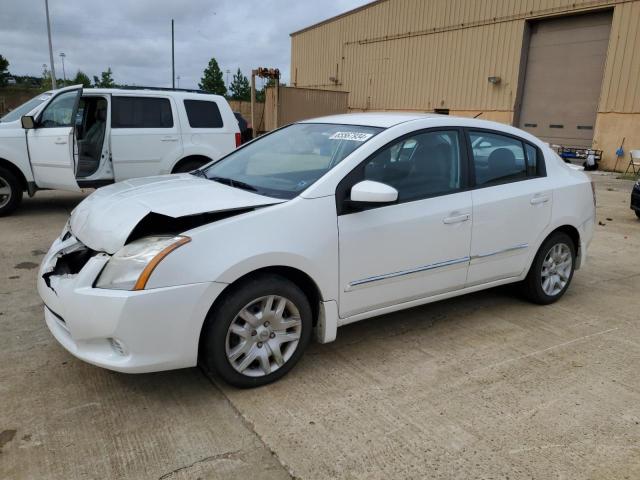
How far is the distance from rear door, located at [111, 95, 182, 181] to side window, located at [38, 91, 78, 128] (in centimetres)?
58

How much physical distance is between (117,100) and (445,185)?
5862mm

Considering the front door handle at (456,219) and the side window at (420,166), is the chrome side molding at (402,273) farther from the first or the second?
the side window at (420,166)

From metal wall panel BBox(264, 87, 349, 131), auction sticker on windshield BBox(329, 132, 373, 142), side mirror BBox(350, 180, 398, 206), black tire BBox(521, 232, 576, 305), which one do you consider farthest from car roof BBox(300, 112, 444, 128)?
metal wall panel BBox(264, 87, 349, 131)

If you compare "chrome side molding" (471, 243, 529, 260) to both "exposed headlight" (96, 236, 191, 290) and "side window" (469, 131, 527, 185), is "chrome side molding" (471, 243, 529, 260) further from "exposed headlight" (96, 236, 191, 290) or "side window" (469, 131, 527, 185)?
"exposed headlight" (96, 236, 191, 290)

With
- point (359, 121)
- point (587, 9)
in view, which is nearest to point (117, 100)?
point (359, 121)

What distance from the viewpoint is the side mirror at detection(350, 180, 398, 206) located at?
3.06m

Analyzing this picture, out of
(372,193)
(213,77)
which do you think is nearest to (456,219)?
(372,193)

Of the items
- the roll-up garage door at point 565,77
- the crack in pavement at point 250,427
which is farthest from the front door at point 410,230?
the roll-up garage door at point 565,77

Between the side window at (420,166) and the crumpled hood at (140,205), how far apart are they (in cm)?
79

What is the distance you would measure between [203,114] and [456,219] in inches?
231

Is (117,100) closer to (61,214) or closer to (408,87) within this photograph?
(61,214)

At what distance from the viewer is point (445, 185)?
3701mm

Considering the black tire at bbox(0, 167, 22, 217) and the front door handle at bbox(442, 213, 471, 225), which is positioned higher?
the front door handle at bbox(442, 213, 471, 225)

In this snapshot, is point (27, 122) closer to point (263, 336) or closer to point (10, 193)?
point (10, 193)
